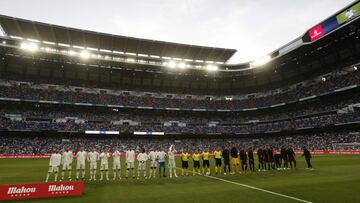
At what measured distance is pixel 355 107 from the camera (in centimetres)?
4506

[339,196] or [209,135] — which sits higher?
[209,135]

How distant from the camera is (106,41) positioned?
53844mm

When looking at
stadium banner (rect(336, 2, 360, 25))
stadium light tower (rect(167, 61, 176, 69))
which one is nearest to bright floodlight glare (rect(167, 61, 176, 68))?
stadium light tower (rect(167, 61, 176, 69))

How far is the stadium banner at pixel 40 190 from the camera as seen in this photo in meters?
10.1

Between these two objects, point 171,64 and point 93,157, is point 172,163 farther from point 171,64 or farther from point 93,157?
point 171,64

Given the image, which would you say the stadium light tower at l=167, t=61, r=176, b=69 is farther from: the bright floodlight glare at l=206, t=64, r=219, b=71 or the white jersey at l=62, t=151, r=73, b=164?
the white jersey at l=62, t=151, r=73, b=164

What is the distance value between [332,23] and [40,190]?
46331 mm

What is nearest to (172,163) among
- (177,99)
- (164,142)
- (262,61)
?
(164,142)

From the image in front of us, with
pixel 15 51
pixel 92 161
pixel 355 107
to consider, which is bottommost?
pixel 92 161

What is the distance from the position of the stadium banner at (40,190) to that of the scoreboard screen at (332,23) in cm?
4351

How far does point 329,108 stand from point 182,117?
35.9 meters

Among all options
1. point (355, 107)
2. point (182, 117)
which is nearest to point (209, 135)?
point (182, 117)

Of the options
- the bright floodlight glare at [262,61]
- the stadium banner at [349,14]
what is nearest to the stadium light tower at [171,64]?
the bright floodlight glare at [262,61]

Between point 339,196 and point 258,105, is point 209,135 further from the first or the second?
point 339,196
